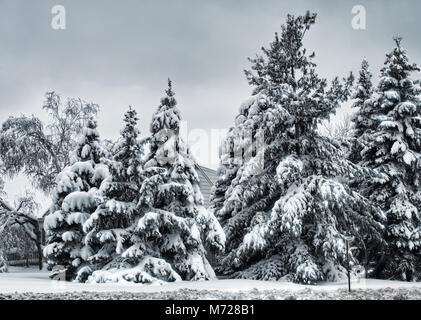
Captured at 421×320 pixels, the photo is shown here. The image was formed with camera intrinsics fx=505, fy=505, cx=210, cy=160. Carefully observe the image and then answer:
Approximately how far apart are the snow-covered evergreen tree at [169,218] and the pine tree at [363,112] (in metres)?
7.95

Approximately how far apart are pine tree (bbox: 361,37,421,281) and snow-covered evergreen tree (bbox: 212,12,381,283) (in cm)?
139

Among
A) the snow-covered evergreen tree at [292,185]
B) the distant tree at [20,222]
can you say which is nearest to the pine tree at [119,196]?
the snow-covered evergreen tree at [292,185]

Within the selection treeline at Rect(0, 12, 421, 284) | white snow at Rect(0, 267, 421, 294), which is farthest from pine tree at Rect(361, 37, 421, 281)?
white snow at Rect(0, 267, 421, 294)

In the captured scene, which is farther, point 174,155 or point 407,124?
point 407,124

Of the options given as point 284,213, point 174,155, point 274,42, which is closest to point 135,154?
point 174,155

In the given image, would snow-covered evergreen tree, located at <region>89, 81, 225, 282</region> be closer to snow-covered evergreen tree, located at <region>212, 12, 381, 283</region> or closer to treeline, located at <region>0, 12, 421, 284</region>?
treeline, located at <region>0, 12, 421, 284</region>

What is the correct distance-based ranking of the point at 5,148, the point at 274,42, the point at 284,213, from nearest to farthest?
the point at 284,213 < the point at 274,42 < the point at 5,148

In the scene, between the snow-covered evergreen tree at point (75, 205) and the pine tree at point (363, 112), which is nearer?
the snow-covered evergreen tree at point (75, 205)

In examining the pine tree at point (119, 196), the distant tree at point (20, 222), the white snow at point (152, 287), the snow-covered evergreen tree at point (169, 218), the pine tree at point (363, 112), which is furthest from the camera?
the distant tree at point (20, 222)

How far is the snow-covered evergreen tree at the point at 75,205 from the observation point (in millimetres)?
20000

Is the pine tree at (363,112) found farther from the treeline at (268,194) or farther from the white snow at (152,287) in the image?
the white snow at (152,287)
